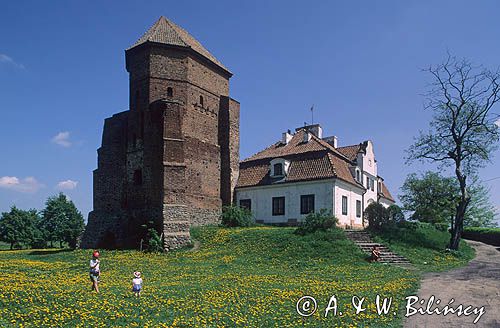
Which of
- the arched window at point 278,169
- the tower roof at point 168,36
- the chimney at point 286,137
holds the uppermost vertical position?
the tower roof at point 168,36

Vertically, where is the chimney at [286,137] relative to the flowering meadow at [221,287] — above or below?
above

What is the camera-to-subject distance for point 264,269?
20.1 metres

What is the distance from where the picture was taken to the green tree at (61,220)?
59.4 metres

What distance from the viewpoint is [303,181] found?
32.5 metres

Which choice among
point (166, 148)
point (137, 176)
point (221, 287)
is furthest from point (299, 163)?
point (221, 287)

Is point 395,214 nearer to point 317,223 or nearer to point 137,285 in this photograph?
point 317,223

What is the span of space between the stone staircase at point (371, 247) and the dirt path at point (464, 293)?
3.02m

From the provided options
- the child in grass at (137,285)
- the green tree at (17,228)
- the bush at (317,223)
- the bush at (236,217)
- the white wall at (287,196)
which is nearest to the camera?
the child in grass at (137,285)

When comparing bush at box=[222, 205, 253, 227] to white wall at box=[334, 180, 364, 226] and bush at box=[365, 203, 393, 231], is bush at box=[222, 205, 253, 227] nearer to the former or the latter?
white wall at box=[334, 180, 364, 226]

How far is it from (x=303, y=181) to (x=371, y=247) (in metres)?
9.12


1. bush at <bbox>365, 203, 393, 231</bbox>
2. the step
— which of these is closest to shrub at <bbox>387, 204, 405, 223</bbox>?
bush at <bbox>365, 203, 393, 231</bbox>

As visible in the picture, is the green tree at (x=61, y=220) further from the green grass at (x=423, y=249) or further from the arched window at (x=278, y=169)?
the green grass at (x=423, y=249)

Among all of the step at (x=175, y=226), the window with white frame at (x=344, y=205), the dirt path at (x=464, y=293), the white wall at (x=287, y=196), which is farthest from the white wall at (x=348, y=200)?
the step at (x=175, y=226)

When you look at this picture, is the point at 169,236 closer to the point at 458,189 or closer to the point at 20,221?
the point at 458,189
